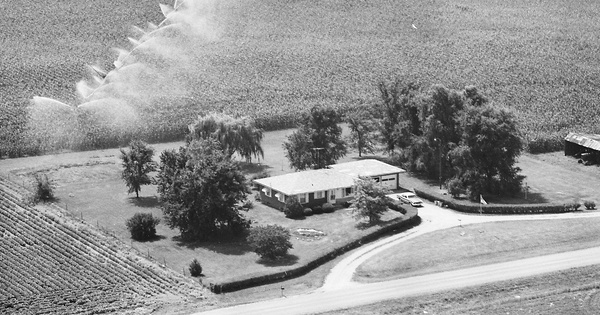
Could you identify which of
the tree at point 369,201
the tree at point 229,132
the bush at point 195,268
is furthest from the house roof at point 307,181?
the bush at point 195,268

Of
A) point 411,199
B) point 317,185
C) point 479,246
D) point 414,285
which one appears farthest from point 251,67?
point 414,285

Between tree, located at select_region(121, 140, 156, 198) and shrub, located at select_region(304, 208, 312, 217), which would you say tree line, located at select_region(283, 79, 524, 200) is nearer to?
shrub, located at select_region(304, 208, 312, 217)

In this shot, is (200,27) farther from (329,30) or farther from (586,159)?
(586,159)

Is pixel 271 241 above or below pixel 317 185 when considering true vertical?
below

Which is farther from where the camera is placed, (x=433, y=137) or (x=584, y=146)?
(x=584, y=146)

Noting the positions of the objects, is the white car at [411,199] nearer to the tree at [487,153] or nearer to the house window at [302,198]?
the tree at [487,153]

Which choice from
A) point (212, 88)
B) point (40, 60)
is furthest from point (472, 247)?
point (40, 60)

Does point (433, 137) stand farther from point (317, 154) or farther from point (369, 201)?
point (369, 201)
